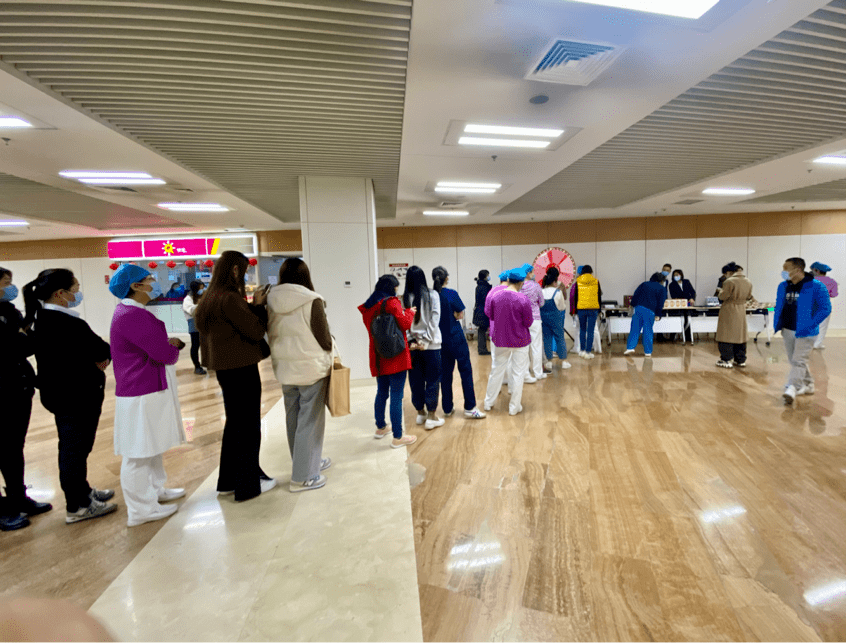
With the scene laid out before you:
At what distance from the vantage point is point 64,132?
3.77 meters

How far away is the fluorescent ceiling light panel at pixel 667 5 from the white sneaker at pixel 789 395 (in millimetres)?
4673

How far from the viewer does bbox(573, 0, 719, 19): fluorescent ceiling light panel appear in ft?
6.99

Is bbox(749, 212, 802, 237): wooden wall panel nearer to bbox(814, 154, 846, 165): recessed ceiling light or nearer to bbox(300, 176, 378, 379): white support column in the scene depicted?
bbox(814, 154, 846, 165): recessed ceiling light

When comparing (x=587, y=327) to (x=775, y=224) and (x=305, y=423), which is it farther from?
(x=775, y=224)

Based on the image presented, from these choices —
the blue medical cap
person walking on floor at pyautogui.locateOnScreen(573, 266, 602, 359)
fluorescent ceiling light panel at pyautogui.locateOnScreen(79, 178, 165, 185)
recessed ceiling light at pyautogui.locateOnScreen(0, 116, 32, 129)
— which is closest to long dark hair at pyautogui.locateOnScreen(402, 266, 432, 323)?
→ the blue medical cap

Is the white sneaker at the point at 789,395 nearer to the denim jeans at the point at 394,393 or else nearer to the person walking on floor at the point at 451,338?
the person walking on floor at the point at 451,338

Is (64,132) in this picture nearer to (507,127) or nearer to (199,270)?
(507,127)

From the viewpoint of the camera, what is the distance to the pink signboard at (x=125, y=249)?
11.6 meters

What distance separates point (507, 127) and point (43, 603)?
14.6 ft

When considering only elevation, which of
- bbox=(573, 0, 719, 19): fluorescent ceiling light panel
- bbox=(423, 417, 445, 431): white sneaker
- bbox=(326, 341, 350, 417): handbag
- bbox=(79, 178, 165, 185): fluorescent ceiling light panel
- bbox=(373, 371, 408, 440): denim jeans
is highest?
bbox=(79, 178, 165, 185): fluorescent ceiling light panel

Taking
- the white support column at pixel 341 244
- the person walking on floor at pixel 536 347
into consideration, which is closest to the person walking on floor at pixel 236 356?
the white support column at pixel 341 244

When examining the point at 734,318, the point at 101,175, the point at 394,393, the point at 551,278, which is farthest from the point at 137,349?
the point at 734,318

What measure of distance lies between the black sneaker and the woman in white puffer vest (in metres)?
1.81

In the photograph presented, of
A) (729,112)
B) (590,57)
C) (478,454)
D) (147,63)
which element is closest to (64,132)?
(147,63)
